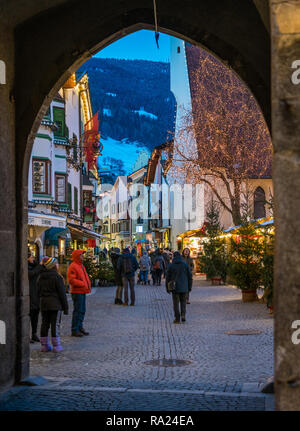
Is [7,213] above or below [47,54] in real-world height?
below

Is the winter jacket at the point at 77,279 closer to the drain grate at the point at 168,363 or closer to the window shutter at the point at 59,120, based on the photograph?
the drain grate at the point at 168,363

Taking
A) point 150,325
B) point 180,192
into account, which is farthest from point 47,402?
point 180,192

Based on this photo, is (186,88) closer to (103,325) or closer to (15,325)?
(103,325)

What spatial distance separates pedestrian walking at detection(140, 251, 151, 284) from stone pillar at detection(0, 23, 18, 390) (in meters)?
27.0

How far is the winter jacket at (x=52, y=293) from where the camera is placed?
39.8 feet

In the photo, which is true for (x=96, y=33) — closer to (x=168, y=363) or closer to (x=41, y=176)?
(x=168, y=363)

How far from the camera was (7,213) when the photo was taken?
26.4 feet

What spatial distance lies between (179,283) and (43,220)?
35.6 feet

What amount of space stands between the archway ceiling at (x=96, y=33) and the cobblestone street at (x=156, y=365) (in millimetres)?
3170

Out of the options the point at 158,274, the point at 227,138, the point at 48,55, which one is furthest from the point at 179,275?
the point at 227,138

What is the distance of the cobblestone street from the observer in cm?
738

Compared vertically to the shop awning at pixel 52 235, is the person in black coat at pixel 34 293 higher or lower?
lower

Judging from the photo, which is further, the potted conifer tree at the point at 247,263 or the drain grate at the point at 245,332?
the potted conifer tree at the point at 247,263

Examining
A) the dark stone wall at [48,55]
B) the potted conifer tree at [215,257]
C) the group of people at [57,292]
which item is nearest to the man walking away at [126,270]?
the group of people at [57,292]
